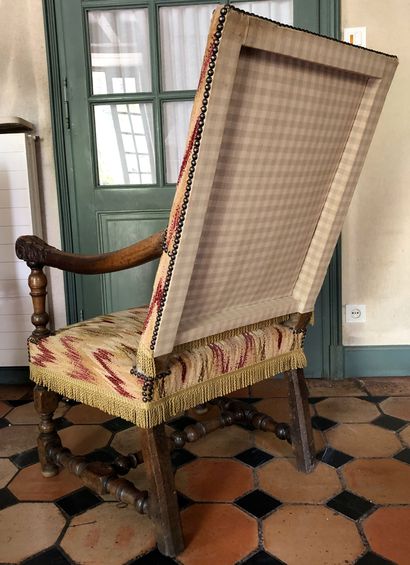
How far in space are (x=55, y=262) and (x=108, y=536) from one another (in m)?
0.70

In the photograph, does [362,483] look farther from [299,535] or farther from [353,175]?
[353,175]

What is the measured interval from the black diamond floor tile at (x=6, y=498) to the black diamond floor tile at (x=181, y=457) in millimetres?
472

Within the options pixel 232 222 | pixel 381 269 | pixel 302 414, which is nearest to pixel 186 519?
pixel 302 414

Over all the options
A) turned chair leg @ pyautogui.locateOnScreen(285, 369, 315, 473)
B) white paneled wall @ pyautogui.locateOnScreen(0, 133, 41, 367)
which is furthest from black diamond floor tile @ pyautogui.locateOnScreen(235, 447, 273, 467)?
white paneled wall @ pyautogui.locateOnScreen(0, 133, 41, 367)

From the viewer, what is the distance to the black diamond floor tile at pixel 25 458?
171 centimetres

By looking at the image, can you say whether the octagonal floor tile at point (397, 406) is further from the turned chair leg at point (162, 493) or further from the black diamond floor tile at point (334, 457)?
the turned chair leg at point (162, 493)

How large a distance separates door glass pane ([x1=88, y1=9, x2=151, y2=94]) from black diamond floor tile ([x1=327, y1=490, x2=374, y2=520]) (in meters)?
1.75

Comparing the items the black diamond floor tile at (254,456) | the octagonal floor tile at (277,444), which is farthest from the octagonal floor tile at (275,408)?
the black diamond floor tile at (254,456)

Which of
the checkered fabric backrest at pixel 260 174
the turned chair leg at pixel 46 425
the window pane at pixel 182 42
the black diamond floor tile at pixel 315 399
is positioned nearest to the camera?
the checkered fabric backrest at pixel 260 174

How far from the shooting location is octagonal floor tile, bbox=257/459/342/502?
147cm

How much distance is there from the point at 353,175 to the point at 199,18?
1.30 m

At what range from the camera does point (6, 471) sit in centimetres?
167

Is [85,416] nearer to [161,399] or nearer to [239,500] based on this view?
[239,500]

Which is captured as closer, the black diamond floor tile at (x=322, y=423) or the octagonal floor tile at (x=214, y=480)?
the octagonal floor tile at (x=214, y=480)
